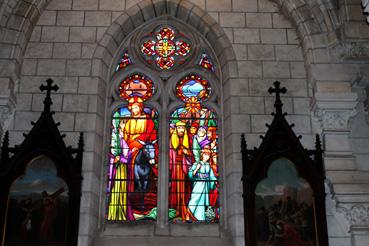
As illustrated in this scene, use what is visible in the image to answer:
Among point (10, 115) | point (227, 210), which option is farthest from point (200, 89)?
point (10, 115)

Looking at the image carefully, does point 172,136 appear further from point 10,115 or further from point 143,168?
point 10,115

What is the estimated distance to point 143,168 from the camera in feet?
30.7

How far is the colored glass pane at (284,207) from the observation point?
8.13 m

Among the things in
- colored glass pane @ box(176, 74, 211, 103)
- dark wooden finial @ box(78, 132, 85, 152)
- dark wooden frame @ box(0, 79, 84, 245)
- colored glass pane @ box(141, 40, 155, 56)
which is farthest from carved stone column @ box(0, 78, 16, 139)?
colored glass pane @ box(176, 74, 211, 103)

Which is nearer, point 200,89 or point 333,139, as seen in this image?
point 333,139

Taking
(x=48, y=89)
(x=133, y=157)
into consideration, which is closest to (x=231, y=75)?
(x=133, y=157)

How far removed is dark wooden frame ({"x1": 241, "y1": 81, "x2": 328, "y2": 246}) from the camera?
830cm

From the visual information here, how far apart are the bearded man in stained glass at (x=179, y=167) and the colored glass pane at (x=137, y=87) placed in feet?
2.42

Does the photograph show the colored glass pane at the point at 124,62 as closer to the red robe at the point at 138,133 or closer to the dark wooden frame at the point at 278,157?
the red robe at the point at 138,133

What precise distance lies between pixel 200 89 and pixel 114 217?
2572 millimetres

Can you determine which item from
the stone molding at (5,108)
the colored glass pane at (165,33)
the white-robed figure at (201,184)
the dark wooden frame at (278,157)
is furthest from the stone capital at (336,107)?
the stone molding at (5,108)

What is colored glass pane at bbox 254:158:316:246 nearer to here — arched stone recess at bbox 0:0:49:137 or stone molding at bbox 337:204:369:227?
stone molding at bbox 337:204:369:227

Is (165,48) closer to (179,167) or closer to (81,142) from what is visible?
(179,167)

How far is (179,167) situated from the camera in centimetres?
940
